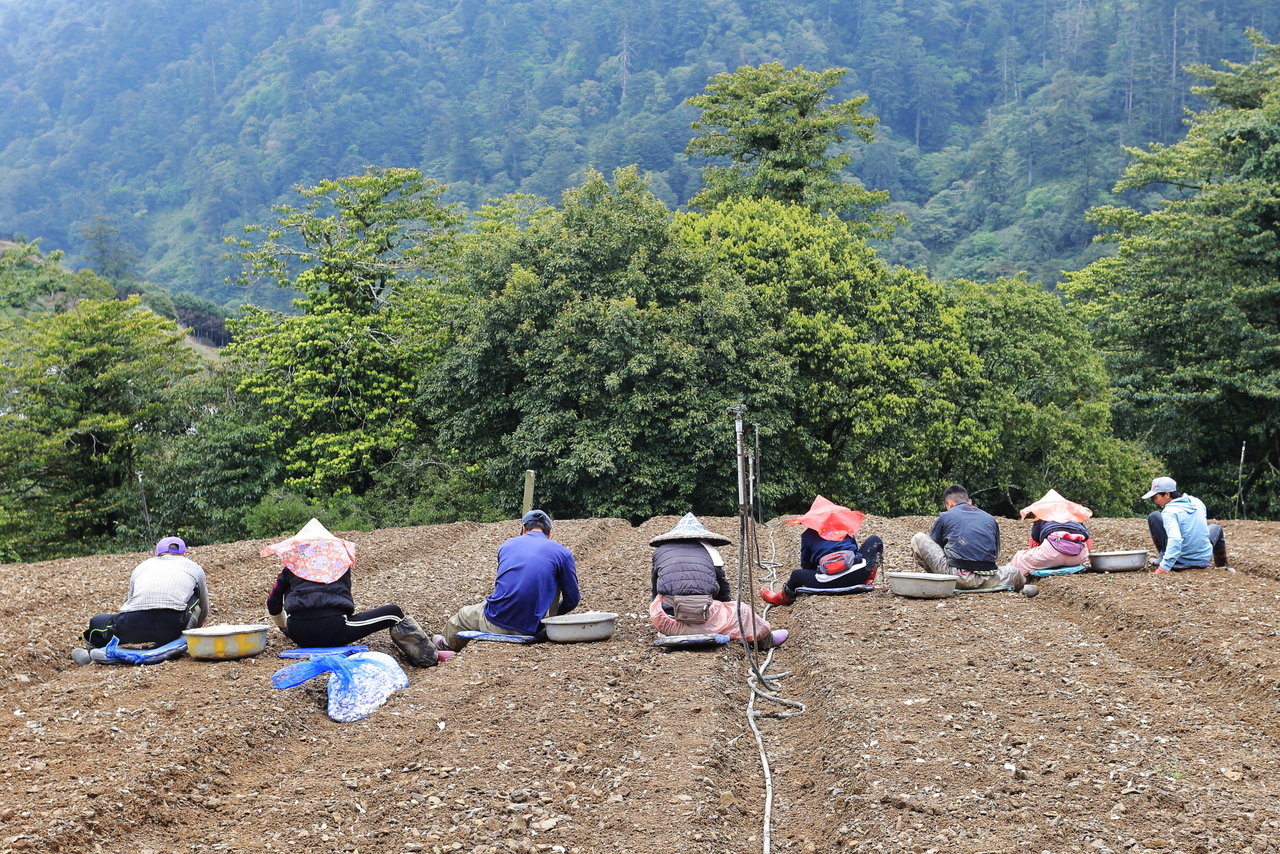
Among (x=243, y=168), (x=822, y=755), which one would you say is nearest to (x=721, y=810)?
(x=822, y=755)

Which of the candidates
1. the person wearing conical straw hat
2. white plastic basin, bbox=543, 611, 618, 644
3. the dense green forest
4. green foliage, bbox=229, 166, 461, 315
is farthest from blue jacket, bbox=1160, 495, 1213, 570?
green foliage, bbox=229, 166, 461, 315

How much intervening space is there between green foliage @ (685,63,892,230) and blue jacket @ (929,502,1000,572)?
25729 millimetres

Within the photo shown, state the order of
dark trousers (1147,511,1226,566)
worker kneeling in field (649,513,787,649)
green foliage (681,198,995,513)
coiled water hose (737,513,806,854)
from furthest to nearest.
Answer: green foliage (681,198,995,513), dark trousers (1147,511,1226,566), worker kneeling in field (649,513,787,649), coiled water hose (737,513,806,854)

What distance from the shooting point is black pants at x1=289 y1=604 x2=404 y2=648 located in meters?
10.6

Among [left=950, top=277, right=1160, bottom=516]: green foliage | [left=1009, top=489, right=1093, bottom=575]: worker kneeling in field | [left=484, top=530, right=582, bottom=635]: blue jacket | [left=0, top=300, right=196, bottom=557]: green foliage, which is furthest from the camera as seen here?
[left=950, top=277, right=1160, bottom=516]: green foliage

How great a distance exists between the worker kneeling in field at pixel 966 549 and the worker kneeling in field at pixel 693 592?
10.5 ft

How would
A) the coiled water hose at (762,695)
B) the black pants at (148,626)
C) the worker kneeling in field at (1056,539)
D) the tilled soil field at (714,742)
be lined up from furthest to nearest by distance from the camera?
the worker kneeling in field at (1056,539)
the black pants at (148,626)
the coiled water hose at (762,695)
the tilled soil field at (714,742)

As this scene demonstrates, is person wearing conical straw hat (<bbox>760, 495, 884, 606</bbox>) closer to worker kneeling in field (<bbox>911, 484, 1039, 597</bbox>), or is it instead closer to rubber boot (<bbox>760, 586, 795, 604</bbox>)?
rubber boot (<bbox>760, 586, 795, 604</bbox>)

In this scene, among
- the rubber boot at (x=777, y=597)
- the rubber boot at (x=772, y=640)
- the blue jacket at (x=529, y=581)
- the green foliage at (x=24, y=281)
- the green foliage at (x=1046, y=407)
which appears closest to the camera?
the blue jacket at (x=529, y=581)

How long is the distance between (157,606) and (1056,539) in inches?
426

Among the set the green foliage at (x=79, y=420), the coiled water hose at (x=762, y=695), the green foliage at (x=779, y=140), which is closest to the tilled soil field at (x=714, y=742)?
the coiled water hose at (x=762, y=695)

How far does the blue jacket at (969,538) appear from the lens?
12984 millimetres

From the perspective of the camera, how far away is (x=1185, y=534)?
44.5 feet

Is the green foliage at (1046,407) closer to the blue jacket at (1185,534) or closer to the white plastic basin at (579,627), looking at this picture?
the blue jacket at (1185,534)
